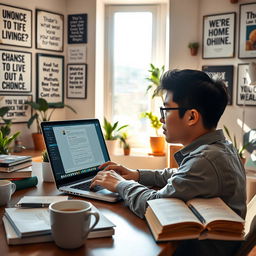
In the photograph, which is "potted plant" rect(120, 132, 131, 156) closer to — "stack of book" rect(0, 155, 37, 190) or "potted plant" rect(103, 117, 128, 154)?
"potted plant" rect(103, 117, 128, 154)

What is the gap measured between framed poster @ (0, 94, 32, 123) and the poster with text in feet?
2.41

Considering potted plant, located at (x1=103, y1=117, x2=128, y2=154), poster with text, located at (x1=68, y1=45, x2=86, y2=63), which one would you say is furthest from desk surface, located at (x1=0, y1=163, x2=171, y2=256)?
poster with text, located at (x1=68, y1=45, x2=86, y2=63)

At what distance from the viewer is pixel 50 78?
4328 mm

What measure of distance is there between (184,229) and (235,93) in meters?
3.08

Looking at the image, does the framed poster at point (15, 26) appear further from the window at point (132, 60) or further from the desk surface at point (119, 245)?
the desk surface at point (119, 245)

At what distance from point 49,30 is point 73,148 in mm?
3027

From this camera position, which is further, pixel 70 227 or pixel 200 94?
pixel 200 94

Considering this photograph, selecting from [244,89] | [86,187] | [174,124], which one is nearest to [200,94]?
[174,124]

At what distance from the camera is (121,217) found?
1.20m

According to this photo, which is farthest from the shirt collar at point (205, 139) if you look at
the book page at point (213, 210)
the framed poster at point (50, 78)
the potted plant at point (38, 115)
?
the framed poster at point (50, 78)

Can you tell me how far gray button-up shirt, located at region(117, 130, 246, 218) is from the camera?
3.75 ft

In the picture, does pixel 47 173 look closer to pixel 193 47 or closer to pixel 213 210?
pixel 213 210

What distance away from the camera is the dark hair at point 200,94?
1313 millimetres

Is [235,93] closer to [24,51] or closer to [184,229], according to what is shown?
[24,51]
